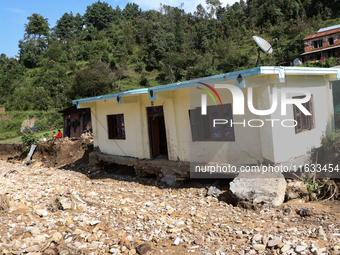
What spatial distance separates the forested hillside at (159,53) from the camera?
3581 centimetres

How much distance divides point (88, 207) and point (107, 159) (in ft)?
15.7

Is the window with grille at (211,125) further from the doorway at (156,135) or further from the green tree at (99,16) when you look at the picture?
the green tree at (99,16)

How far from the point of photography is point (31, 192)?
8.66 metres

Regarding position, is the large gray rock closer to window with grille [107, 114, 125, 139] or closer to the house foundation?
the house foundation

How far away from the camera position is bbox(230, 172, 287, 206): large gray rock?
263 inches

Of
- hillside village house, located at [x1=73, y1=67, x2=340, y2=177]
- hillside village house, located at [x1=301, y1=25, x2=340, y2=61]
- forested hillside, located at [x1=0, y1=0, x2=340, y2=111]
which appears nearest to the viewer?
hillside village house, located at [x1=73, y1=67, x2=340, y2=177]

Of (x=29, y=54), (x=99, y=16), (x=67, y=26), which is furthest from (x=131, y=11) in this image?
(x=29, y=54)

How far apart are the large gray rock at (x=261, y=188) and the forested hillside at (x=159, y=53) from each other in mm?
23613

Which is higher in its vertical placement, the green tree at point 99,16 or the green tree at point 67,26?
the green tree at point 99,16

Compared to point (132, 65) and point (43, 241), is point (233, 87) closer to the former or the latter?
point (43, 241)

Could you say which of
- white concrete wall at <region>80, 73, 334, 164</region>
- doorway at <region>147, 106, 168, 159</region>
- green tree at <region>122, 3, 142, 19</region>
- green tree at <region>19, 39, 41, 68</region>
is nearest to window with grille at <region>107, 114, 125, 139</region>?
white concrete wall at <region>80, 73, 334, 164</region>

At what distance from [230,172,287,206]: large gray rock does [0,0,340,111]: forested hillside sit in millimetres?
23613

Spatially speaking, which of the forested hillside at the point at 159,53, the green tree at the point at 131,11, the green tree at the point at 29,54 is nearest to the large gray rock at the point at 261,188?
the forested hillside at the point at 159,53

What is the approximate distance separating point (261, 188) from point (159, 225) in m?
2.61
